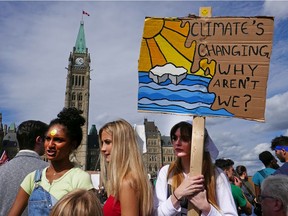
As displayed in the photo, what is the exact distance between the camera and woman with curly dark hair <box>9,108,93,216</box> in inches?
101

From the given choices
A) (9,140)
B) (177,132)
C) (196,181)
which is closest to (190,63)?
(177,132)

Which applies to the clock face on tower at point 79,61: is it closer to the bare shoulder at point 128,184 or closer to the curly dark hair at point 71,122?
the curly dark hair at point 71,122

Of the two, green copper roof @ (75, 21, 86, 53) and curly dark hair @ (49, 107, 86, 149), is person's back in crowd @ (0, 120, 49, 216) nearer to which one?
curly dark hair @ (49, 107, 86, 149)

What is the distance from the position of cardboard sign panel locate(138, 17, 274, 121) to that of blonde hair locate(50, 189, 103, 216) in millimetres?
1263

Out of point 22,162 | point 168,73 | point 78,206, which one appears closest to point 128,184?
point 78,206

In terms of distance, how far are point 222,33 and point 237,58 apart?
27 centimetres

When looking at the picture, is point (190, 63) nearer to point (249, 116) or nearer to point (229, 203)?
point (249, 116)

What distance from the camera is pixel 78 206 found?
5.90 feet

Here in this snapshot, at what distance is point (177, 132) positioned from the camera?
2.81m

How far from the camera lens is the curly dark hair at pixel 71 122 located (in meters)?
2.90

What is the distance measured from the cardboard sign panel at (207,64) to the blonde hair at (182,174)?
15 centimetres

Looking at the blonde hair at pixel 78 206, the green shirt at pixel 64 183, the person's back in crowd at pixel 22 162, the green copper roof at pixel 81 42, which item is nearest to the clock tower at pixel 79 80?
the green copper roof at pixel 81 42

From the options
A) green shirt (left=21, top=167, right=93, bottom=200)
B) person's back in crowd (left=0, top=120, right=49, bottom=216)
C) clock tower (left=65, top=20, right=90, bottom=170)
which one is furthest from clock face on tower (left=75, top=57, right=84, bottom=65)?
green shirt (left=21, top=167, right=93, bottom=200)

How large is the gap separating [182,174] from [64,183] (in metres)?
1.00
